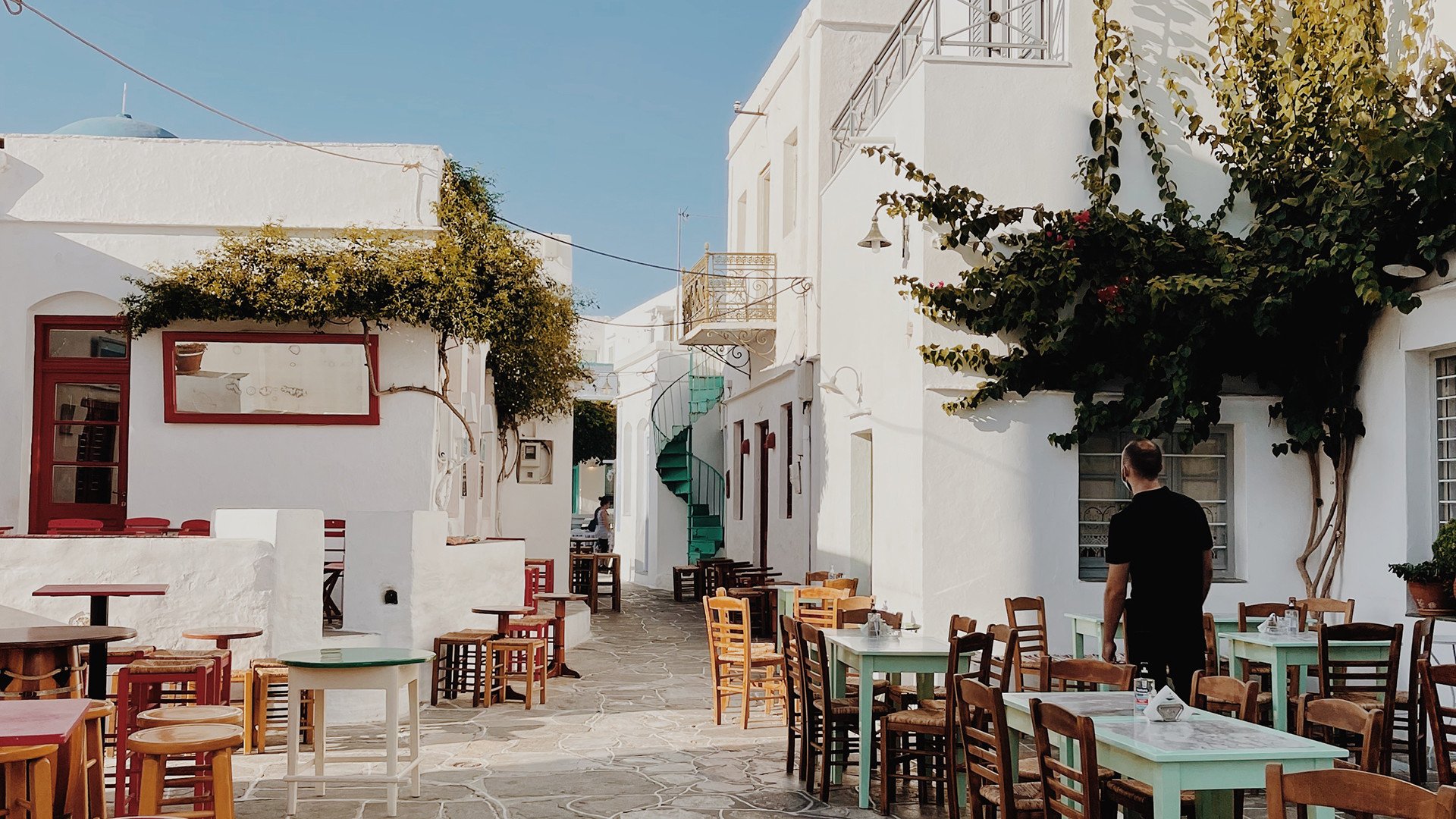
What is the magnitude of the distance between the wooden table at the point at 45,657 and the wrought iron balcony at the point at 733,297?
12.3 meters

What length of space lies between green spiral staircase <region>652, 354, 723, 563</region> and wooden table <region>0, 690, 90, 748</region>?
19.0m

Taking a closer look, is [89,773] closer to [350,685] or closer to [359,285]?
[350,685]

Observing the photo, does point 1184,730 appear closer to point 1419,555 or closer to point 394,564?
point 1419,555

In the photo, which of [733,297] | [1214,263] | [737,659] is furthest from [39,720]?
[733,297]

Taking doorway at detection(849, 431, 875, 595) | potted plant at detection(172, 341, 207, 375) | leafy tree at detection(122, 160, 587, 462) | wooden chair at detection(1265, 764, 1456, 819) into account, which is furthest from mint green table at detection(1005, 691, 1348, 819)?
potted plant at detection(172, 341, 207, 375)

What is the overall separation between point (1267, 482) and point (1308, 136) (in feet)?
8.78

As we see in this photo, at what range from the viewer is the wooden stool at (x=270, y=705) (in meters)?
8.41

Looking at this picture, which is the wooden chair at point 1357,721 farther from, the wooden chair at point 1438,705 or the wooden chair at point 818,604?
the wooden chair at point 818,604

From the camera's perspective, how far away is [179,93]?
42.0 ft

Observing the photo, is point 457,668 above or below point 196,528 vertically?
below

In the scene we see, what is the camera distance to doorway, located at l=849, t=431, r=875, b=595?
539 inches

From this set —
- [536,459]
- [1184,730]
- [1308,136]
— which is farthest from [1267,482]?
[536,459]

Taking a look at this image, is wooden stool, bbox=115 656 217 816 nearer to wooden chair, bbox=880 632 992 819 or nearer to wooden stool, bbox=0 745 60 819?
wooden stool, bbox=0 745 60 819

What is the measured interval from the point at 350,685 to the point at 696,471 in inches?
685
